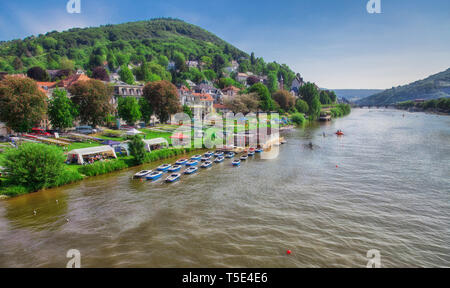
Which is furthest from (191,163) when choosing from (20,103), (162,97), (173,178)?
(162,97)

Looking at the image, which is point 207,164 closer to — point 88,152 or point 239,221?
point 88,152

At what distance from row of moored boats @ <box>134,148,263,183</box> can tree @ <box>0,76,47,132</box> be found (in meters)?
26.4

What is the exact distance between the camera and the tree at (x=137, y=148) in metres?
44.0

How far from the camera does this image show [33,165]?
30.9m

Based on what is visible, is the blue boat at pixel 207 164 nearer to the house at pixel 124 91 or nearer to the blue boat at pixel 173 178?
the blue boat at pixel 173 178

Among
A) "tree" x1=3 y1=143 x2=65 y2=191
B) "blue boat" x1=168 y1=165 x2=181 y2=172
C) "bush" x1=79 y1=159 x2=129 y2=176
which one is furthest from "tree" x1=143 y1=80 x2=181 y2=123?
"tree" x1=3 y1=143 x2=65 y2=191

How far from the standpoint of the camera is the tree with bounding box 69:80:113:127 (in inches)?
2266

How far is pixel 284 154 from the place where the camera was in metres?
57.7

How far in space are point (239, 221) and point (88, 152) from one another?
1142 inches

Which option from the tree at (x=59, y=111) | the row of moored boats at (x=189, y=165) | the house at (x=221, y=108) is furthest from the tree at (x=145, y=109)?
the house at (x=221, y=108)
